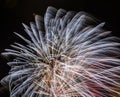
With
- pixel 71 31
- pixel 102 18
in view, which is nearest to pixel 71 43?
pixel 71 31

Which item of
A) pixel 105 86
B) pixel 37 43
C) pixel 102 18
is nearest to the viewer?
pixel 105 86

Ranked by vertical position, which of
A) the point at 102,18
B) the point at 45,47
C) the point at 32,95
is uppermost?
the point at 102,18

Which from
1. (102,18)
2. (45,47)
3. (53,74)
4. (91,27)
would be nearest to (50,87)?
(53,74)

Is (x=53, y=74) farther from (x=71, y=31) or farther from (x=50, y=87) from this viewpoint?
(x=71, y=31)

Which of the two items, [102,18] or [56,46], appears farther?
[102,18]

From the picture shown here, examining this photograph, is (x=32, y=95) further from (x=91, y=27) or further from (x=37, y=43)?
(x=91, y=27)

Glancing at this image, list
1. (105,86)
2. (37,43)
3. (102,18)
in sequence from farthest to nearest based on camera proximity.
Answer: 1. (102,18)
2. (37,43)
3. (105,86)

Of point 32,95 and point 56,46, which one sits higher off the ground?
point 56,46
